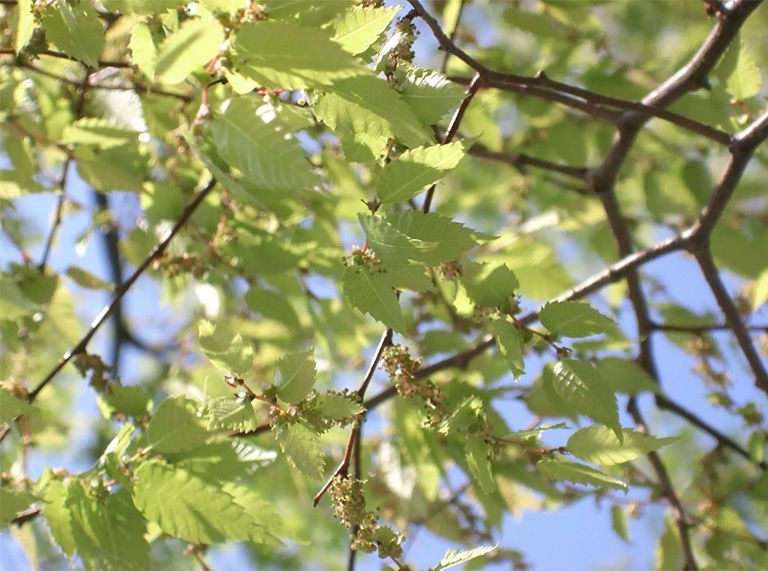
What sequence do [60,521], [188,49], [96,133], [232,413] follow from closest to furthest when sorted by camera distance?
[188,49] → [232,413] → [60,521] → [96,133]

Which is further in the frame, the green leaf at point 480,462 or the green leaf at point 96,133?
the green leaf at point 96,133

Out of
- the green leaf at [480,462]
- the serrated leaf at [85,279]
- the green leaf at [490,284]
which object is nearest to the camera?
the green leaf at [480,462]

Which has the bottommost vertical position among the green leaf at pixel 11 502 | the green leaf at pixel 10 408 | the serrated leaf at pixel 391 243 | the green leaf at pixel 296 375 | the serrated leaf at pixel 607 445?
the green leaf at pixel 11 502

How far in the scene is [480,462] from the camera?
872mm

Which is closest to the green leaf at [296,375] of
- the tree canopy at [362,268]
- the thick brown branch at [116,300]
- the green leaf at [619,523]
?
the tree canopy at [362,268]

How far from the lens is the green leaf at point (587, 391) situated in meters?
0.86

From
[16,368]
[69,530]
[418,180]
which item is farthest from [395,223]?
[16,368]

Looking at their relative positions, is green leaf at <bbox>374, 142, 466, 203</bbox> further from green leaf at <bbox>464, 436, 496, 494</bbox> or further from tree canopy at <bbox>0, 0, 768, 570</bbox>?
green leaf at <bbox>464, 436, 496, 494</bbox>

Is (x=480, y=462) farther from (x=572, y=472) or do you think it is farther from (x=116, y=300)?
(x=116, y=300)

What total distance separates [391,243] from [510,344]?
248 millimetres

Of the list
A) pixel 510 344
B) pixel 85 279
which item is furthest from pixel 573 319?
pixel 85 279

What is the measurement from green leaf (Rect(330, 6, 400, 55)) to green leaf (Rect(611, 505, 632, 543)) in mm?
1157

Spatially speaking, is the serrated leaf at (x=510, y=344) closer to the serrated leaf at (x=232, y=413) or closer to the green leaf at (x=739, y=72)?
the serrated leaf at (x=232, y=413)

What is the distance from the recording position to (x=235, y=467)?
1.07 m
